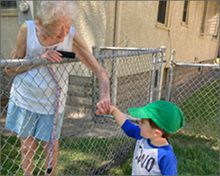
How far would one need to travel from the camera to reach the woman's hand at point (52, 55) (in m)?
1.72

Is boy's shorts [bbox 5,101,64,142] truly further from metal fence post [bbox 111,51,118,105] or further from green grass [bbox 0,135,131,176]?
metal fence post [bbox 111,51,118,105]

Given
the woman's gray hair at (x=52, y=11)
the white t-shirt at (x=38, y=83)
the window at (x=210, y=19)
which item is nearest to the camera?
the woman's gray hair at (x=52, y=11)

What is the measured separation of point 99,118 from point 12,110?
101 inches

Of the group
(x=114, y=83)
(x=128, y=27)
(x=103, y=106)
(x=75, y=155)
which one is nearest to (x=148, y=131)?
(x=103, y=106)

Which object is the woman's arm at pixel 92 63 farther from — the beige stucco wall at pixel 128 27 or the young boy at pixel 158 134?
the beige stucco wall at pixel 128 27

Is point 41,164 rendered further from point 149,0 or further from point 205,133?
point 149,0

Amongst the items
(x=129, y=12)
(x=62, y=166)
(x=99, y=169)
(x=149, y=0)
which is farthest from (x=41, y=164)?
(x=149, y=0)

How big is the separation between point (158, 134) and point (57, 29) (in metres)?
0.87

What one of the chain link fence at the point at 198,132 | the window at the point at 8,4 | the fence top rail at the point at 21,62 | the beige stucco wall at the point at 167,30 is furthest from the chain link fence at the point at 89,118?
the window at the point at 8,4

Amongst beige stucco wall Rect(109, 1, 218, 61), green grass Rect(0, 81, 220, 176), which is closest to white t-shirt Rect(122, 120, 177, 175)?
green grass Rect(0, 81, 220, 176)

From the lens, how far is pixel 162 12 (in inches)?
316

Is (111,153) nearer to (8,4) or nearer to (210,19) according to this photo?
(8,4)

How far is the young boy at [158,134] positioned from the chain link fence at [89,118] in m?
0.68

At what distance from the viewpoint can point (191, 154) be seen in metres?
3.86
